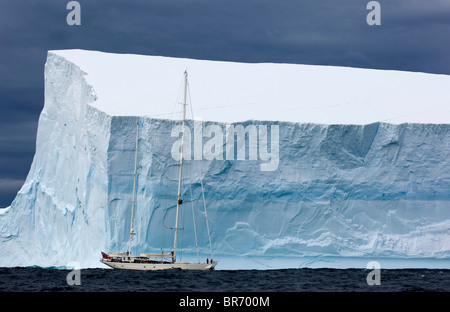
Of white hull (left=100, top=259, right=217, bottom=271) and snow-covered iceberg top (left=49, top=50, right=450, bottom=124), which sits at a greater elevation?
snow-covered iceberg top (left=49, top=50, right=450, bottom=124)

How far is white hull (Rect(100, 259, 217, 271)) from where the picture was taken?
60.0 feet

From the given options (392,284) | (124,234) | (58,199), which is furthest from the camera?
(58,199)

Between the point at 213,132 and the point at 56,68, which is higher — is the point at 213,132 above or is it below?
below

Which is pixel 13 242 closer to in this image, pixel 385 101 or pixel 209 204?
pixel 209 204

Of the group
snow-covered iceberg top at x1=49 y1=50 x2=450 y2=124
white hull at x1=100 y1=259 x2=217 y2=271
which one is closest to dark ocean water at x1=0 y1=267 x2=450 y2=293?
white hull at x1=100 y1=259 x2=217 y2=271

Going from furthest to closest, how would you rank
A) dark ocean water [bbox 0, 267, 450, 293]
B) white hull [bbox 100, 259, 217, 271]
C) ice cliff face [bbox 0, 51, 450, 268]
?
1. ice cliff face [bbox 0, 51, 450, 268]
2. white hull [bbox 100, 259, 217, 271]
3. dark ocean water [bbox 0, 267, 450, 293]

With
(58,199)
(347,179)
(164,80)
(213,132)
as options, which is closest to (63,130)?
(58,199)

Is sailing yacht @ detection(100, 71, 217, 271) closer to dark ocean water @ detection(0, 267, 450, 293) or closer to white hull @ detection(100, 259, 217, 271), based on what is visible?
white hull @ detection(100, 259, 217, 271)

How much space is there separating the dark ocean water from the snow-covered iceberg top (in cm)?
420

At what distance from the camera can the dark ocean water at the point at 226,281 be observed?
14672mm
